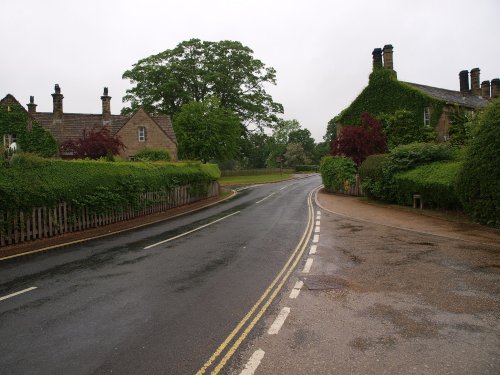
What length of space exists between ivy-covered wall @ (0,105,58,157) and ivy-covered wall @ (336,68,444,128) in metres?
30.6

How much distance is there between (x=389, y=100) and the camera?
37812mm

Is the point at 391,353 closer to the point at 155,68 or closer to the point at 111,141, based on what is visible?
the point at 111,141

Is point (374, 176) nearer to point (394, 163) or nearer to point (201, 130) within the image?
point (394, 163)

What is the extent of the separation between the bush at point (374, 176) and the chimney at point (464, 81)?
34.0m

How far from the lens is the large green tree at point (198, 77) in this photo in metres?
52.8

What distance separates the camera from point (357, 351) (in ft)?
15.7

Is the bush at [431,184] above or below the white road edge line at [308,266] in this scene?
above

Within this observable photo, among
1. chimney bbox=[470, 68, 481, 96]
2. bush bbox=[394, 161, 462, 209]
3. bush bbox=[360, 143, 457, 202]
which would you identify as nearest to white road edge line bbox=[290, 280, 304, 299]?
bush bbox=[394, 161, 462, 209]

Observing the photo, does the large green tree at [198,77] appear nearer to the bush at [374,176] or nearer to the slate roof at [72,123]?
the slate roof at [72,123]

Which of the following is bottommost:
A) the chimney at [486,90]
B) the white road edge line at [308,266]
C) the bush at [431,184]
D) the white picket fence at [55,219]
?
the white road edge line at [308,266]

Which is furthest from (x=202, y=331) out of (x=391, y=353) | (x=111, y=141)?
(x=111, y=141)

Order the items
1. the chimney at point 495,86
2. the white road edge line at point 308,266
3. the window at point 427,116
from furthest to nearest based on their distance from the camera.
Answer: the chimney at point 495,86, the window at point 427,116, the white road edge line at point 308,266

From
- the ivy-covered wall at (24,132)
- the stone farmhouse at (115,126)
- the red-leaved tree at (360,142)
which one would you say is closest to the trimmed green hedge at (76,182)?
the red-leaved tree at (360,142)

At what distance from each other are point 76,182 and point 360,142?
21307 mm
